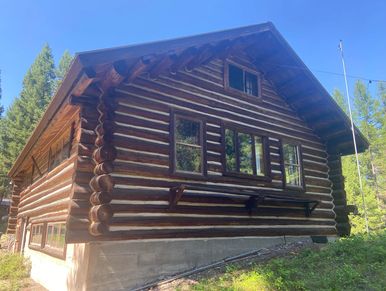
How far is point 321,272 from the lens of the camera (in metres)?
7.26

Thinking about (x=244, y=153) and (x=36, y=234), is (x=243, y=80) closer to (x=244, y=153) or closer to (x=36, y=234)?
(x=244, y=153)

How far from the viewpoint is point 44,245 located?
1127 centimetres

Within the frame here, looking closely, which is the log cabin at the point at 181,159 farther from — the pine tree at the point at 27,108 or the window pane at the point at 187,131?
the pine tree at the point at 27,108

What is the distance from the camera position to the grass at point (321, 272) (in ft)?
21.0

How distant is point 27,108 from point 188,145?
36929 mm

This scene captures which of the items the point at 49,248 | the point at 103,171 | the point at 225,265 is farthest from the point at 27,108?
the point at 225,265

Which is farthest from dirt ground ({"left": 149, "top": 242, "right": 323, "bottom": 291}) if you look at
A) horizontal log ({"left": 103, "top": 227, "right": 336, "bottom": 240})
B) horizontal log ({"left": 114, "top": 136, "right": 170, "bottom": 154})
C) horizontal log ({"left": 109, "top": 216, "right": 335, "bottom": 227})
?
horizontal log ({"left": 114, "top": 136, "right": 170, "bottom": 154})

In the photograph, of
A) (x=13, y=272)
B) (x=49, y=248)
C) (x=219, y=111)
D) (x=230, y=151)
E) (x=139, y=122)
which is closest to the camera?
(x=139, y=122)

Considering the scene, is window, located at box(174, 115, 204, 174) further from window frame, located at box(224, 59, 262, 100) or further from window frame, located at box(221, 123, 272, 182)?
window frame, located at box(224, 59, 262, 100)

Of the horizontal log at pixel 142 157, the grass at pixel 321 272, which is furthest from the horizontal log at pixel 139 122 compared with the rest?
the grass at pixel 321 272

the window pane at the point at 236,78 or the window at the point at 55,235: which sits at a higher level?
the window pane at the point at 236,78

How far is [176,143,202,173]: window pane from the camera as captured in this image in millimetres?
9305

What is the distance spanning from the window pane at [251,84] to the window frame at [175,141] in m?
3.19

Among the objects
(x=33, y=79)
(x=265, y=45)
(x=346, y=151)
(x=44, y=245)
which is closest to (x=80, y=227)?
(x=44, y=245)
